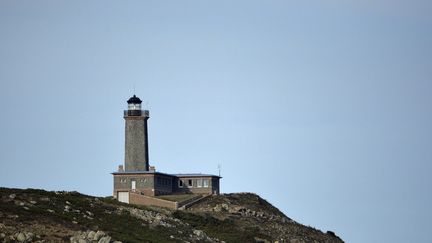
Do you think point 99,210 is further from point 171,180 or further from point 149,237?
point 171,180

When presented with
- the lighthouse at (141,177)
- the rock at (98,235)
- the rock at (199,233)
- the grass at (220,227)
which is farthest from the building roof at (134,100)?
the rock at (98,235)

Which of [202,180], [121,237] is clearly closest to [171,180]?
[202,180]

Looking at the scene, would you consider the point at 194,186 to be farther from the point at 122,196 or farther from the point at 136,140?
the point at 122,196

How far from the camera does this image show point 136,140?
442 ft

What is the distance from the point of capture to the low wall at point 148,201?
393ft

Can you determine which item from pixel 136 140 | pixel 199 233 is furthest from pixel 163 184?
pixel 199 233

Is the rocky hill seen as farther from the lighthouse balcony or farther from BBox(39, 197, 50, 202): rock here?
the lighthouse balcony

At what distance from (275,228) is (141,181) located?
17846 mm

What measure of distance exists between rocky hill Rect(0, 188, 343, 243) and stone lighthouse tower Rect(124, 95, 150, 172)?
37.8ft

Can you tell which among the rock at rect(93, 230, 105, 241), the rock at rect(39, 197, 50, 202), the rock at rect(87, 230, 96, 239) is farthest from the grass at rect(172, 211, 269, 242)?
the rock at rect(87, 230, 96, 239)

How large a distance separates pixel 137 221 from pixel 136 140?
1396 inches

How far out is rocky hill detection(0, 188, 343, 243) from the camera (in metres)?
85.5

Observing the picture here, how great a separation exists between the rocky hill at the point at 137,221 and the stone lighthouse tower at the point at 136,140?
454 inches

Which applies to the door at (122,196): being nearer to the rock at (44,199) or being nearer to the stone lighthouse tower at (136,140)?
the stone lighthouse tower at (136,140)
